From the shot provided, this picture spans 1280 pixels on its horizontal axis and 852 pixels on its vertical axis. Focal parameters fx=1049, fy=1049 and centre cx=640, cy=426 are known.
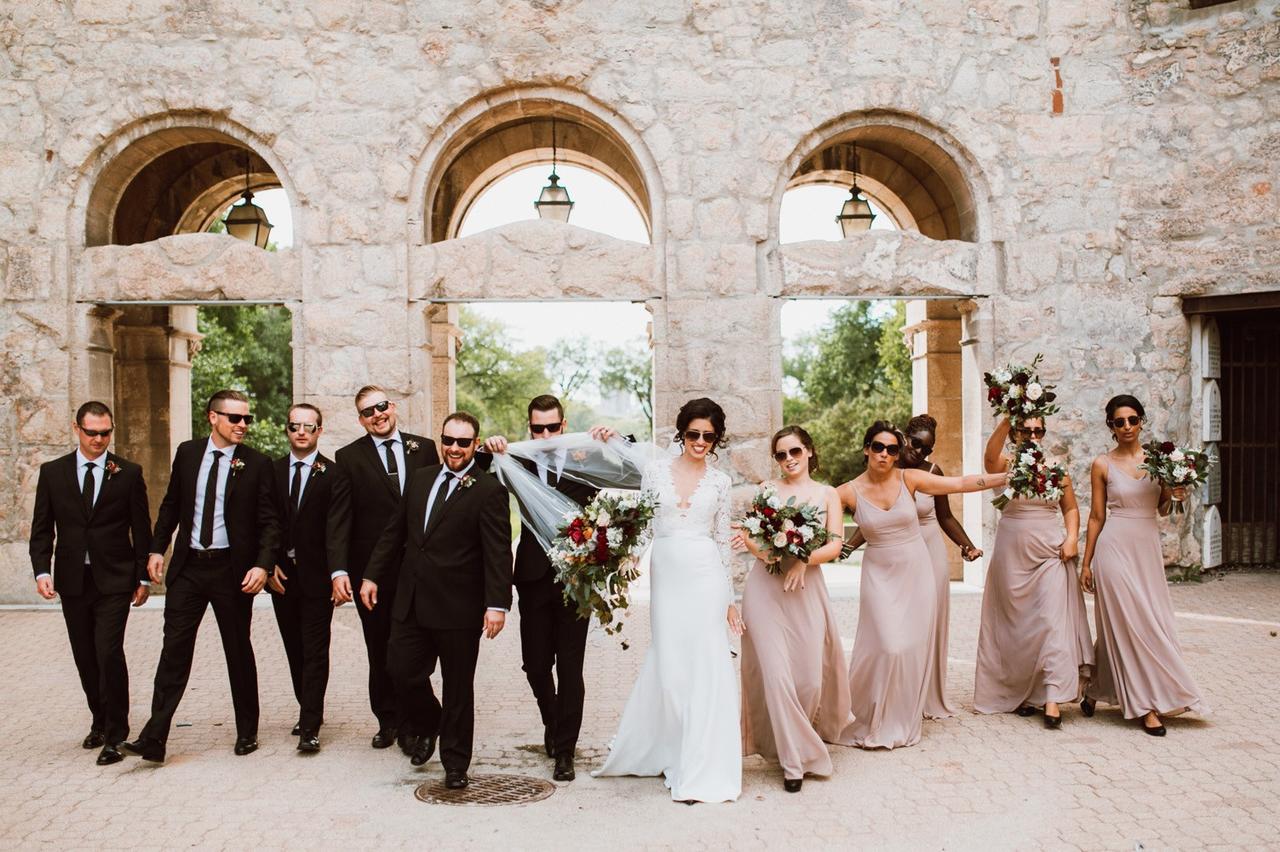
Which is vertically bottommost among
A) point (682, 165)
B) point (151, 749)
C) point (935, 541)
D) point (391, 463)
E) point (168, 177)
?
point (151, 749)

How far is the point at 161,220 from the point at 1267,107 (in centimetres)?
1284

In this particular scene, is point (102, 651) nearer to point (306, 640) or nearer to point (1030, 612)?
point (306, 640)

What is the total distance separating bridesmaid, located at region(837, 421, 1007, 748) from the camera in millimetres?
6113

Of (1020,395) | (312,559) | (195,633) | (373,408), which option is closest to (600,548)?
(373,408)

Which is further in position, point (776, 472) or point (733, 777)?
point (776, 472)

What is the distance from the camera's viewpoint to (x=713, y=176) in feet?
34.3

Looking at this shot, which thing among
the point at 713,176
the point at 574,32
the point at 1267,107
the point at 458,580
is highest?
the point at 574,32

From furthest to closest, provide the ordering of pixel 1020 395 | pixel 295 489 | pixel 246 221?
pixel 246 221 < pixel 1020 395 < pixel 295 489

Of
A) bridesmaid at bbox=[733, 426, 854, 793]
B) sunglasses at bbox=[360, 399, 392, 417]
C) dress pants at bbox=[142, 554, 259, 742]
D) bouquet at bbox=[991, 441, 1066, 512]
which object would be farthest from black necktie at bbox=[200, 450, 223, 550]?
bouquet at bbox=[991, 441, 1066, 512]

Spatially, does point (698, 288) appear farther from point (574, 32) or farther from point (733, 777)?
point (733, 777)

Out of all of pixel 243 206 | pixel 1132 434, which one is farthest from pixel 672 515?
pixel 243 206

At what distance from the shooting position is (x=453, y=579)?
214 inches

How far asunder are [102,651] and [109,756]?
587 millimetres

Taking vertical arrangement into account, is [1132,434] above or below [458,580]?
above
